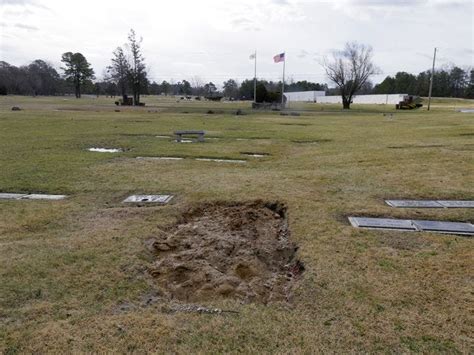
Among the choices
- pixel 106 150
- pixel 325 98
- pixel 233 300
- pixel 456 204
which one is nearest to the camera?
pixel 233 300

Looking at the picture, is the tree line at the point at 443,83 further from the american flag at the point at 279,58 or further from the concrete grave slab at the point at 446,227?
the concrete grave slab at the point at 446,227

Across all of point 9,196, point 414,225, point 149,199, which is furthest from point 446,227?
point 9,196

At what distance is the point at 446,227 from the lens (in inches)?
179

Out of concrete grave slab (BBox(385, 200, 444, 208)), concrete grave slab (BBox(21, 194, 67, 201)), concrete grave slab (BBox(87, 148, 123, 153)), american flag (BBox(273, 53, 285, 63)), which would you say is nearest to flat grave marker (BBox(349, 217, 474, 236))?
concrete grave slab (BBox(385, 200, 444, 208))

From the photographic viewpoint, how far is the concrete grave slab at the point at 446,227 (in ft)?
14.6

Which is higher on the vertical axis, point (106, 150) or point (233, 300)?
point (106, 150)

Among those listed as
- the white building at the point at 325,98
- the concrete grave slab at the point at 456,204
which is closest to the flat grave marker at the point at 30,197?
the concrete grave slab at the point at 456,204

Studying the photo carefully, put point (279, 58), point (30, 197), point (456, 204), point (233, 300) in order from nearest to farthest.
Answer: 1. point (233, 300)
2. point (456, 204)
3. point (30, 197)
4. point (279, 58)

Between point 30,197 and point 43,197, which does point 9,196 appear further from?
point 43,197

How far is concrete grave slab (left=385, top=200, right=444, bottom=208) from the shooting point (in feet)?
17.6

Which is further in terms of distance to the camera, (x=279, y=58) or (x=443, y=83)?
(x=443, y=83)

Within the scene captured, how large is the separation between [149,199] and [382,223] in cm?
315

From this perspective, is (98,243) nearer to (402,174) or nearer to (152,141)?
(402,174)

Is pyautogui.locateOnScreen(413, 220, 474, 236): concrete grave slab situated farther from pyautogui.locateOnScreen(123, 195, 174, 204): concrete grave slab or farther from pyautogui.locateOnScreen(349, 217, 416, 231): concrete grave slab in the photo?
pyautogui.locateOnScreen(123, 195, 174, 204): concrete grave slab
